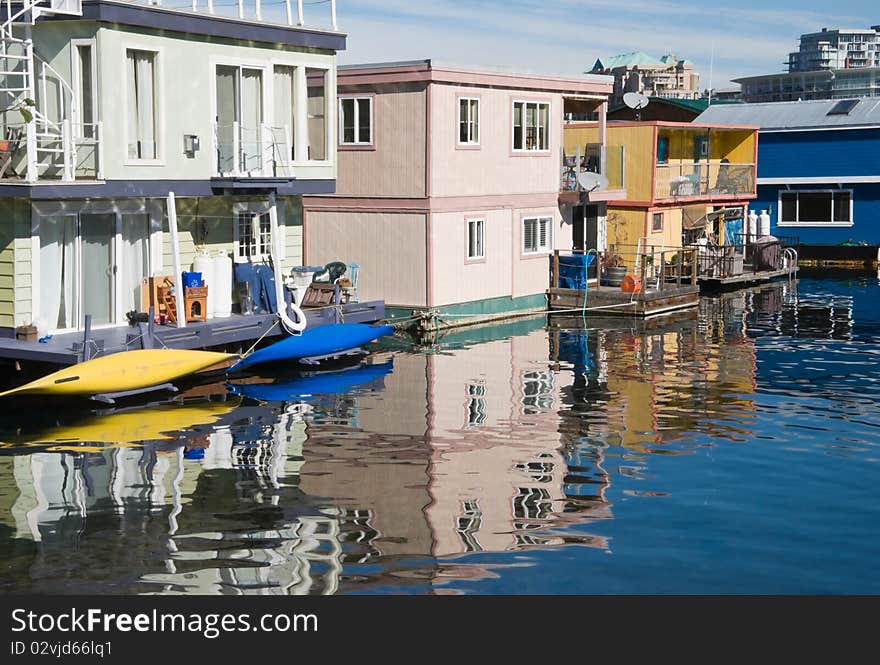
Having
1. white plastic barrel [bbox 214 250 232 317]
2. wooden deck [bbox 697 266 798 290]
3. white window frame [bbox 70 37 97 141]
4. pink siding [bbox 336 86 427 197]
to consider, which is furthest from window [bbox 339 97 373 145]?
wooden deck [bbox 697 266 798 290]

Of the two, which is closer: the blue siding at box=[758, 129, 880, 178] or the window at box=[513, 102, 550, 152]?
the window at box=[513, 102, 550, 152]

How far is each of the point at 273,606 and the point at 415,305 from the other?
23549 millimetres

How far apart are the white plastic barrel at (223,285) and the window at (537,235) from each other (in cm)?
1307

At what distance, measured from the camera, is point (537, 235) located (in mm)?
42250

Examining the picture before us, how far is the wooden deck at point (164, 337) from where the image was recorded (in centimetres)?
2538

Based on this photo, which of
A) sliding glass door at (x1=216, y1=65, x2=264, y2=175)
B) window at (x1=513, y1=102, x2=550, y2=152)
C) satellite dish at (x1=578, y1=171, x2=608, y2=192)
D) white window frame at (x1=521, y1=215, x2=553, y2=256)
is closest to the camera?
sliding glass door at (x1=216, y1=65, x2=264, y2=175)

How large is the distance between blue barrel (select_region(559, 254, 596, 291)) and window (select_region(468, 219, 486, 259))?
12.8ft

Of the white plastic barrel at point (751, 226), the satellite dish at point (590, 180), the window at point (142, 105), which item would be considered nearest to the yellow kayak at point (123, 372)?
the window at point (142, 105)

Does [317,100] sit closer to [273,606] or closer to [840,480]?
[840,480]

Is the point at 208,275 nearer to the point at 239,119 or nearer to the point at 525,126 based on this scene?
the point at 239,119

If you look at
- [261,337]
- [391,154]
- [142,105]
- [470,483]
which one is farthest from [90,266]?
[470,483]

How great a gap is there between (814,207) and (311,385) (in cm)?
4122

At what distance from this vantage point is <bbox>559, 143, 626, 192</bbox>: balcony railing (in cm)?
4347

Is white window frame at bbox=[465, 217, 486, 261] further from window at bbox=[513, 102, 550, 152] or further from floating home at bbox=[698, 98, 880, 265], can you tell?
floating home at bbox=[698, 98, 880, 265]
